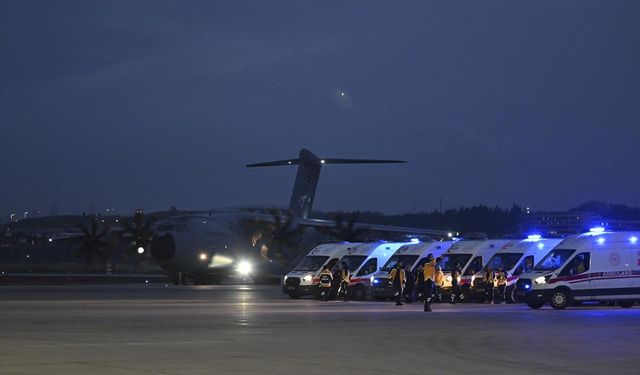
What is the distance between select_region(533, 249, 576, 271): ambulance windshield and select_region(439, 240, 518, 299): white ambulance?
4.48 metres

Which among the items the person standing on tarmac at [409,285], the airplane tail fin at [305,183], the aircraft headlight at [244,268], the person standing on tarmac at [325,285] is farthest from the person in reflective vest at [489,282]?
the airplane tail fin at [305,183]

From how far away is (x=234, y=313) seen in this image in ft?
84.6

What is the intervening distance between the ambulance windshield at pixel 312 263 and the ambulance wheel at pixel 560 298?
11.9 m

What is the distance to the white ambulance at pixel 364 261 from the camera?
126 feet

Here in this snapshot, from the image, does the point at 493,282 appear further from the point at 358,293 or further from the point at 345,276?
the point at 358,293

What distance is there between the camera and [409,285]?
33.9m

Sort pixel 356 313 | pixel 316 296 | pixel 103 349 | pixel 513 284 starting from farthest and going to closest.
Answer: pixel 316 296, pixel 513 284, pixel 356 313, pixel 103 349

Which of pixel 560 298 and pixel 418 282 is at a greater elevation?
pixel 418 282

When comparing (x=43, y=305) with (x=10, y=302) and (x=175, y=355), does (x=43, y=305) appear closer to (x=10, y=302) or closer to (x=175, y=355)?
(x=10, y=302)

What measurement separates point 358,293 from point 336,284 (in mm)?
1214

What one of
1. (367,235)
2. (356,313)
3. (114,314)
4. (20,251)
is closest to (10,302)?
(114,314)

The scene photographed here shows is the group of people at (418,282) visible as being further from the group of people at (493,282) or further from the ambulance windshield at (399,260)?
the ambulance windshield at (399,260)

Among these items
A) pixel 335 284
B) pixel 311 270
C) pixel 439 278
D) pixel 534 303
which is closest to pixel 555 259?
pixel 534 303

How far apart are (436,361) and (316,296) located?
24959 mm
